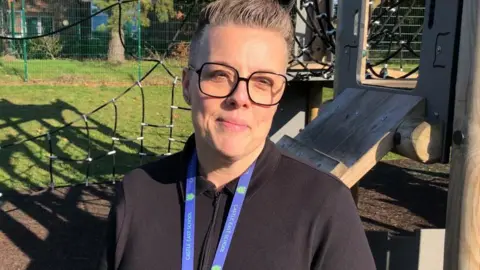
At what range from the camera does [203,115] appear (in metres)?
1.27

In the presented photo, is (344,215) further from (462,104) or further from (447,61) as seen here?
(447,61)

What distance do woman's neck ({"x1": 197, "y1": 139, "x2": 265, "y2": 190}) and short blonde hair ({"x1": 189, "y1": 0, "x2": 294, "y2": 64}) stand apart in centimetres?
21

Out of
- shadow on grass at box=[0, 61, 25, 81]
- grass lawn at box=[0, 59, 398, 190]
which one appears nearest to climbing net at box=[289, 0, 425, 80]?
grass lawn at box=[0, 59, 398, 190]

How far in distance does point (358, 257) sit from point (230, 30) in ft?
1.76

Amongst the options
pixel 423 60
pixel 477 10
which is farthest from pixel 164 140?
pixel 477 10

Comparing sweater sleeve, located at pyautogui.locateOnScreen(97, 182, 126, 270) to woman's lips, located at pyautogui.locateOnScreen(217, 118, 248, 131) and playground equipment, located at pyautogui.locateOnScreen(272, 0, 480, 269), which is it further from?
playground equipment, located at pyautogui.locateOnScreen(272, 0, 480, 269)

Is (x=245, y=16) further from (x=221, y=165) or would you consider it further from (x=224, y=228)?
(x=224, y=228)

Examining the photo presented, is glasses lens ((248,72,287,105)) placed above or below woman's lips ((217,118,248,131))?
above

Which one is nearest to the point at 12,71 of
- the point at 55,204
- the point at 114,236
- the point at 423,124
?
the point at 55,204

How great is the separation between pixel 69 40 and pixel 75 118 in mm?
5435

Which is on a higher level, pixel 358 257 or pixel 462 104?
pixel 462 104

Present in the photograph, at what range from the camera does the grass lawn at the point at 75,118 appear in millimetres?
8000

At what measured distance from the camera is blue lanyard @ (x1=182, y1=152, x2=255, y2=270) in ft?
4.08

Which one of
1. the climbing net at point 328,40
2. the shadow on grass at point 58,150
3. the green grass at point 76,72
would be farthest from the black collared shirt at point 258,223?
the green grass at point 76,72
